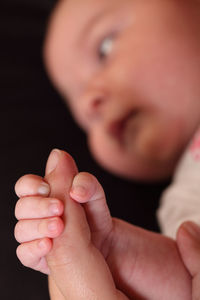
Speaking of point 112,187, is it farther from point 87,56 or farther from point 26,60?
point 26,60

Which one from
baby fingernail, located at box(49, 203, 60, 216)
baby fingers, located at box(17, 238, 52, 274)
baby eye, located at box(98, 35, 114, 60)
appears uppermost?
baby eye, located at box(98, 35, 114, 60)

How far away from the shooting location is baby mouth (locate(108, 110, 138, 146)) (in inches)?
33.8

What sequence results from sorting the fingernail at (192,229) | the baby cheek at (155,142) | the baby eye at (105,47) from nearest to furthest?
1. the fingernail at (192,229)
2. the baby cheek at (155,142)
3. the baby eye at (105,47)

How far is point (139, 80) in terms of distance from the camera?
0.87m

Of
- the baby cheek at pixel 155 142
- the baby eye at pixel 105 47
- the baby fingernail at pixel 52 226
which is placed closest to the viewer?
the baby fingernail at pixel 52 226

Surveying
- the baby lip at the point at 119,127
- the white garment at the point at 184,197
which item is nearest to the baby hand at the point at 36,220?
the white garment at the point at 184,197

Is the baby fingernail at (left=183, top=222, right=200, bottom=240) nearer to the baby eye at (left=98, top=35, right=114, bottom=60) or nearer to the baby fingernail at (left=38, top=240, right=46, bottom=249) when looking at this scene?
the baby fingernail at (left=38, top=240, right=46, bottom=249)

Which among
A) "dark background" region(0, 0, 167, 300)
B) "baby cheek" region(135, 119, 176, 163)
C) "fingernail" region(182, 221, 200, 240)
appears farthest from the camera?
"baby cheek" region(135, 119, 176, 163)

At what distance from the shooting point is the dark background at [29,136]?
0.65 m

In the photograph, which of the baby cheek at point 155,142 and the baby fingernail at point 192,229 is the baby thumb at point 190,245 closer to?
the baby fingernail at point 192,229

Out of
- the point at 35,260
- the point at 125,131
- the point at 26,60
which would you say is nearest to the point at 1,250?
the point at 35,260

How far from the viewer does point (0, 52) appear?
1168 mm

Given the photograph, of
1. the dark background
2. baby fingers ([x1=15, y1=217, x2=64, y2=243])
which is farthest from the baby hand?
the dark background

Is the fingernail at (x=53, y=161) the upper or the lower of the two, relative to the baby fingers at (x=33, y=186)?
upper
